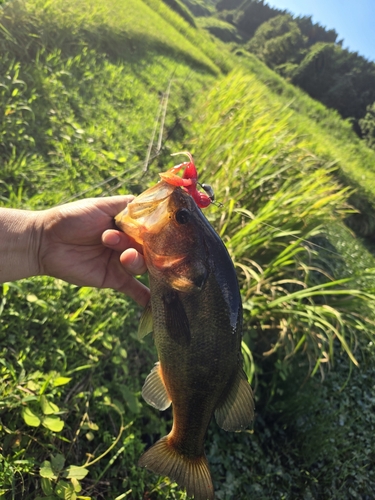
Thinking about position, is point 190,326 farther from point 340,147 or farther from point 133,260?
point 340,147

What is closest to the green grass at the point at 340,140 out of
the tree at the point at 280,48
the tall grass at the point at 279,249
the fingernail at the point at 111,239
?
the tall grass at the point at 279,249

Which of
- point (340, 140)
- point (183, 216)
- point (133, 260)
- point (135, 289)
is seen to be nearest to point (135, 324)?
point (135, 289)

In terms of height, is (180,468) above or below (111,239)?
below

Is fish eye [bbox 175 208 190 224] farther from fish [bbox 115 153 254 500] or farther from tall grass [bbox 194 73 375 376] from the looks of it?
tall grass [bbox 194 73 375 376]

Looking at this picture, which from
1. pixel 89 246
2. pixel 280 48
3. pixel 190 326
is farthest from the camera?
pixel 280 48

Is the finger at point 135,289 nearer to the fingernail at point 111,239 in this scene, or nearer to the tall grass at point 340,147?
the fingernail at point 111,239

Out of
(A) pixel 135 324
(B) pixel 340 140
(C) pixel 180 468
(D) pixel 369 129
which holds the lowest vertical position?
(A) pixel 135 324
